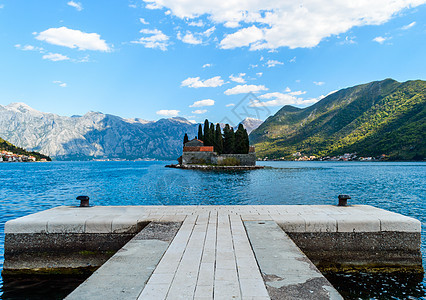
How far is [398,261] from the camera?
370 inches

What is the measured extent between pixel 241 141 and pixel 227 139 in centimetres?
Answer: 584

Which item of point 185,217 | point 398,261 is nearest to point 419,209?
point 398,261

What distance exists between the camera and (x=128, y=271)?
5.80 metres

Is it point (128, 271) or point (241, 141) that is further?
point (241, 141)

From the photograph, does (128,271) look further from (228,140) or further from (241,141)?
(228,140)

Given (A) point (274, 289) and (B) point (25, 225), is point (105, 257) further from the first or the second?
(A) point (274, 289)

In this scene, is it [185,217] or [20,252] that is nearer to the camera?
[20,252]

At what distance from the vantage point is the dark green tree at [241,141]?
319 ft

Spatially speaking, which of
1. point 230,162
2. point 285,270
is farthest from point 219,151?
point 285,270

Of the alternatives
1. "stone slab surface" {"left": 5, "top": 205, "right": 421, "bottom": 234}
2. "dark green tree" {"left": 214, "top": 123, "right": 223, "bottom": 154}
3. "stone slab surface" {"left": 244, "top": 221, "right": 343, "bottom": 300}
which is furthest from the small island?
"stone slab surface" {"left": 244, "top": 221, "right": 343, "bottom": 300}

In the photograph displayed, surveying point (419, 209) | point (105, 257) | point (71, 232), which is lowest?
point (419, 209)

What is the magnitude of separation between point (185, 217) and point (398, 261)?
730 centimetres

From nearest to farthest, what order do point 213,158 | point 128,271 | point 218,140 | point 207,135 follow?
point 128,271 → point 213,158 → point 218,140 → point 207,135

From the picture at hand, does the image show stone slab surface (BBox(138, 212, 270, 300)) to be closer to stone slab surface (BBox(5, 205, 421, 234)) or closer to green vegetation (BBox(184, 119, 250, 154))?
stone slab surface (BBox(5, 205, 421, 234))
